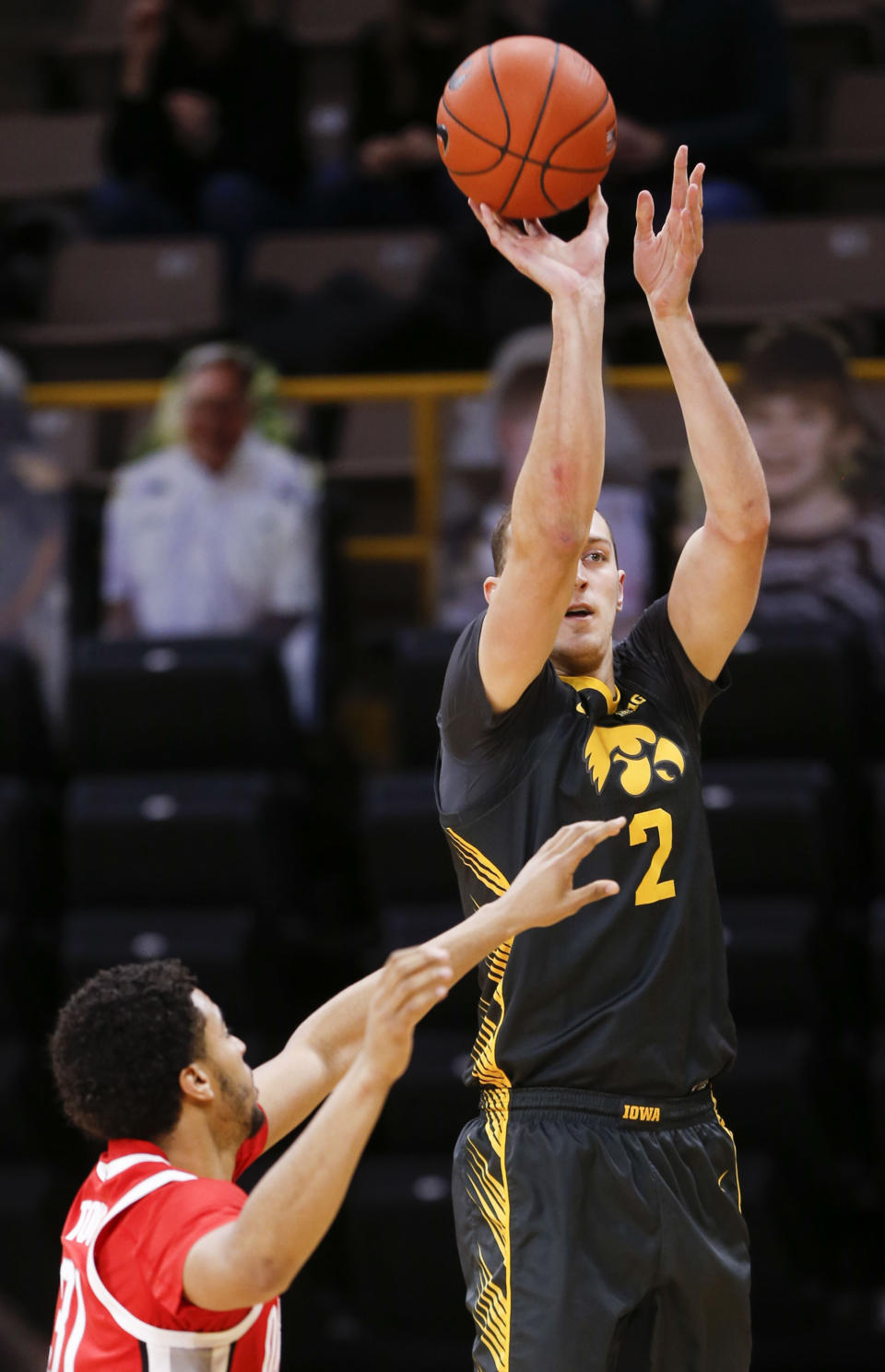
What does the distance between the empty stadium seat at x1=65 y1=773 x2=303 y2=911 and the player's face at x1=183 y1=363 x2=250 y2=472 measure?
1.18 m

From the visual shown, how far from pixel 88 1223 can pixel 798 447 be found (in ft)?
13.6

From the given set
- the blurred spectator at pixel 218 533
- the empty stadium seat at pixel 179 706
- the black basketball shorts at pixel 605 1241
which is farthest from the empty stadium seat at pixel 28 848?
the black basketball shorts at pixel 605 1241

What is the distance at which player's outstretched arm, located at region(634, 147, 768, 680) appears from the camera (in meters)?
3.21

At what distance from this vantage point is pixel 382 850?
6.39 meters

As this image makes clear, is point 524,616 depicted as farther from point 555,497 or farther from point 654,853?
point 654,853

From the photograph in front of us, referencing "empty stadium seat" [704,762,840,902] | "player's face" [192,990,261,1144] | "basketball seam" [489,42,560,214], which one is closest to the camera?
"player's face" [192,990,261,1144]

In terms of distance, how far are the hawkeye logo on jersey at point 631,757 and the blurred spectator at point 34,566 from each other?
4200mm

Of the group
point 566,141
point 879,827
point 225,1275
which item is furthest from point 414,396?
point 225,1275

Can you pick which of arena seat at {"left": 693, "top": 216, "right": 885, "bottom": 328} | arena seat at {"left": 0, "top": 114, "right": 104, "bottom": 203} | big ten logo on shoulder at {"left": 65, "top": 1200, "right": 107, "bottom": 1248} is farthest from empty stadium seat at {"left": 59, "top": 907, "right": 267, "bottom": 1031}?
arena seat at {"left": 0, "top": 114, "right": 104, "bottom": 203}

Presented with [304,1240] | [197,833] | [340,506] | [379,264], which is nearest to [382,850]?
[197,833]

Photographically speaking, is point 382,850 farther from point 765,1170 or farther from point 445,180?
point 445,180

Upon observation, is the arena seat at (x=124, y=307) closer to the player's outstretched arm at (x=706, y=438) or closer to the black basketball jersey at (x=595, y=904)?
the player's outstretched arm at (x=706, y=438)

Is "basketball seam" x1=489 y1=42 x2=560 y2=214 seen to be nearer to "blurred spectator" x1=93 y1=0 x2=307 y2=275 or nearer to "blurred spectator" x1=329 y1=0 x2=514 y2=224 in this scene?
"blurred spectator" x1=329 y1=0 x2=514 y2=224

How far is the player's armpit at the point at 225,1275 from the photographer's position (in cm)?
276
